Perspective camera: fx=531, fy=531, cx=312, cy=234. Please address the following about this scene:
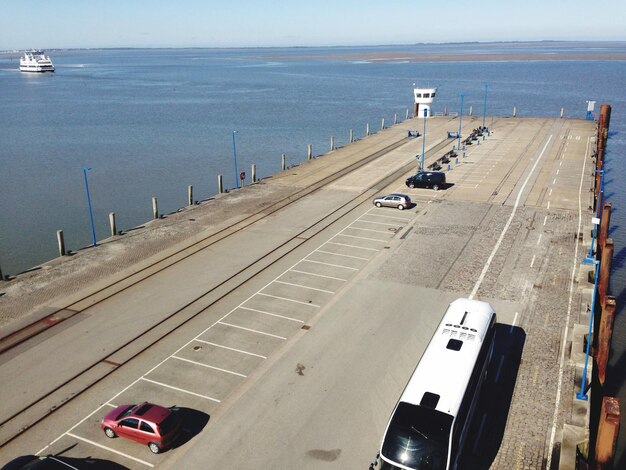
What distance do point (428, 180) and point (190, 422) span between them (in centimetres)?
3827

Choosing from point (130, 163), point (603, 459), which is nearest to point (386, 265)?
point (603, 459)

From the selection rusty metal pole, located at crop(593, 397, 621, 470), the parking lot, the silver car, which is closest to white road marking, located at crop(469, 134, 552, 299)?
the parking lot

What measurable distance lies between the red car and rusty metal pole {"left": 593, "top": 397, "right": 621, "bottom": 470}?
14.2m

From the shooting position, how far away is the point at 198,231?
43.0 meters

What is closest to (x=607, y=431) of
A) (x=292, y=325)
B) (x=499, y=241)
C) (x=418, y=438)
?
(x=418, y=438)

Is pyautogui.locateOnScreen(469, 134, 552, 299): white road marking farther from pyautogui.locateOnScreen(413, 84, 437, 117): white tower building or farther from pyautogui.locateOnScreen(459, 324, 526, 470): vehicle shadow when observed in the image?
pyautogui.locateOnScreen(413, 84, 437, 117): white tower building

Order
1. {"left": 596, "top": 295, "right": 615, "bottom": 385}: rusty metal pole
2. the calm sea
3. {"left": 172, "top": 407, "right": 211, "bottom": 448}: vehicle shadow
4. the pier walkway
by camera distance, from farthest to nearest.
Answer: the calm sea < {"left": 596, "top": 295, "right": 615, "bottom": 385}: rusty metal pole < the pier walkway < {"left": 172, "top": 407, "right": 211, "bottom": 448}: vehicle shadow

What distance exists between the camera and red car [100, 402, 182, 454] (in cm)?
1917

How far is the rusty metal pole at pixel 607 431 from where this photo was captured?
50.4 feet

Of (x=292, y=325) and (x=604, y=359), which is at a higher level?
(x=604, y=359)

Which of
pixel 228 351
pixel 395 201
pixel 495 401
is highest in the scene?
pixel 395 201

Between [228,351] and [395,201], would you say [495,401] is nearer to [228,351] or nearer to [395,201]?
[228,351]

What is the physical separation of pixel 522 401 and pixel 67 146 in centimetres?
8821

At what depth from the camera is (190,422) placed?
20.9 metres
